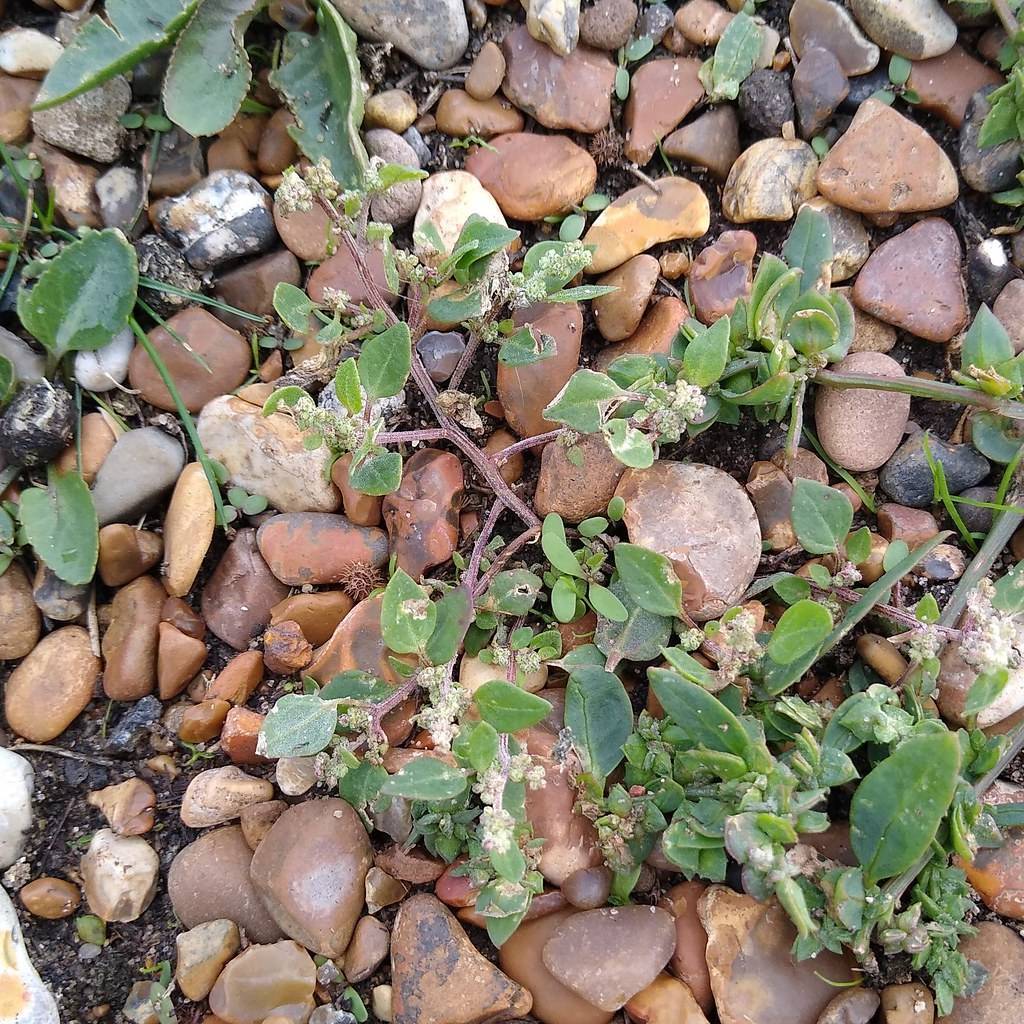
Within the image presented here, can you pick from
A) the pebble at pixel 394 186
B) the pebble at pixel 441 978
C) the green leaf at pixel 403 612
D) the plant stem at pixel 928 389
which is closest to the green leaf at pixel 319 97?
the pebble at pixel 394 186

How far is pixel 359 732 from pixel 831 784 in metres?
1.20

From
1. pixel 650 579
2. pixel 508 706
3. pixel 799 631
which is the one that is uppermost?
pixel 799 631

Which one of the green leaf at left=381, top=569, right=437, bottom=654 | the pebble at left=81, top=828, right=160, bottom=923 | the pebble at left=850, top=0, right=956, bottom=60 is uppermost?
the pebble at left=850, top=0, right=956, bottom=60

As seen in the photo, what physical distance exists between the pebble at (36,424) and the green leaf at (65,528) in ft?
0.38

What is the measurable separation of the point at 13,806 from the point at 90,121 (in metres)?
2.03

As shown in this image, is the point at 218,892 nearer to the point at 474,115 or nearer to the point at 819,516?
the point at 819,516

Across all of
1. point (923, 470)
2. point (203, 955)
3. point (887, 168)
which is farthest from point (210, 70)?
point (203, 955)

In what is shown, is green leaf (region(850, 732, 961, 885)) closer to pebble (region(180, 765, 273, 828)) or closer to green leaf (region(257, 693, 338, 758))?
green leaf (region(257, 693, 338, 758))

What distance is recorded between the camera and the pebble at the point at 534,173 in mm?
2789

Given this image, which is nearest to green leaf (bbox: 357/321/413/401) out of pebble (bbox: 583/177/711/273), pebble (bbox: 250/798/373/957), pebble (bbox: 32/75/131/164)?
pebble (bbox: 583/177/711/273)

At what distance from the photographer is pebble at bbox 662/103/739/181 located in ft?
9.18

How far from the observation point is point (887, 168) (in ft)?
8.73

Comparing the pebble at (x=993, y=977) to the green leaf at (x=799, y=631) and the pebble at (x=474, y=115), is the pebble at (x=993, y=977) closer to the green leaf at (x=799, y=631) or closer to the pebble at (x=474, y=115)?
the green leaf at (x=799, y=631)

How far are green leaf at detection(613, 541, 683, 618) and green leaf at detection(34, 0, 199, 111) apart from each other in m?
1.98
